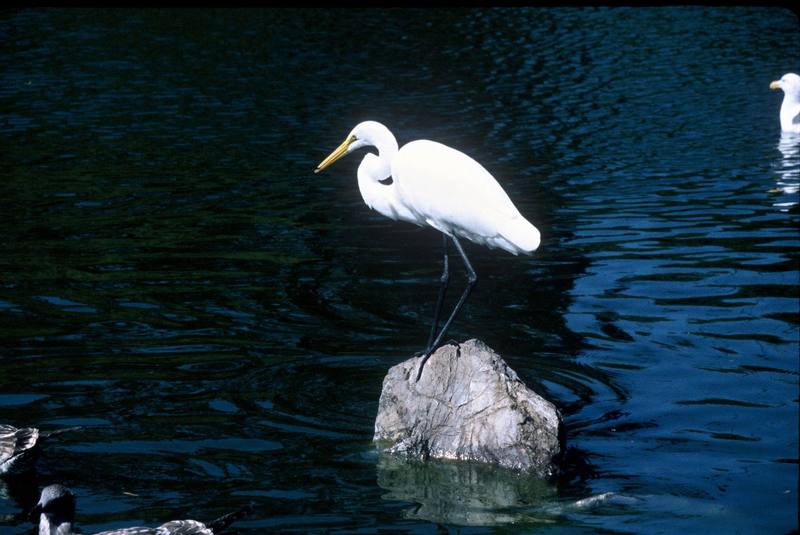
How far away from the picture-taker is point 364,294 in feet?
39.8

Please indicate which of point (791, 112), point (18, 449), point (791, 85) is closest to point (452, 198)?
point (18, 449)

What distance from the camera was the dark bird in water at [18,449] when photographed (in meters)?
7.75

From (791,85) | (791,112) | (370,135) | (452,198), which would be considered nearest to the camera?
(452,198)

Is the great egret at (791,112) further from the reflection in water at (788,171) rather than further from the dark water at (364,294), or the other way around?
the dark water at (364,294)

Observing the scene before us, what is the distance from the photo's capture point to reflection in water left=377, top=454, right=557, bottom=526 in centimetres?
729

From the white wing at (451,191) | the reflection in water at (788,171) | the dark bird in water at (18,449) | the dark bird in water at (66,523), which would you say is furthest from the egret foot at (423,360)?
the reflection in water at (788,171)

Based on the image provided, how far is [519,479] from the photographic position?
25.3 ft

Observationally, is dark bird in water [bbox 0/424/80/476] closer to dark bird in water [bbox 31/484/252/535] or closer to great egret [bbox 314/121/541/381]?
dark bird in water [bbox 31/484/252/535]

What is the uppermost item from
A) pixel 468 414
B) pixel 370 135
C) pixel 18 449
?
pixel 370 135

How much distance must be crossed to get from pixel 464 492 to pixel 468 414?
63cm

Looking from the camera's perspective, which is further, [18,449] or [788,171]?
[788,171]

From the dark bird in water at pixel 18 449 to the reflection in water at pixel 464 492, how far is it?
2.39 metres

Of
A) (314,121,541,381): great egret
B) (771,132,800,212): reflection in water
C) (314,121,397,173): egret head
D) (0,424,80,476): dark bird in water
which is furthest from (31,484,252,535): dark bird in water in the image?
(771,132,800,212): reflection in water

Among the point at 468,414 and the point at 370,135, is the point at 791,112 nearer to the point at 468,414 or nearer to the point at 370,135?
the point at 370,135
